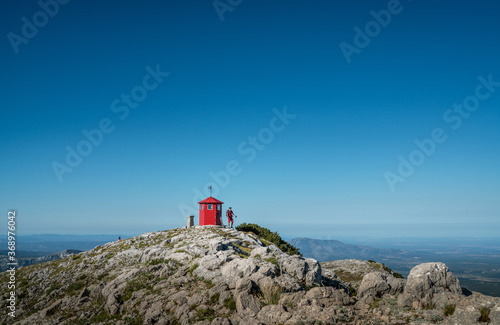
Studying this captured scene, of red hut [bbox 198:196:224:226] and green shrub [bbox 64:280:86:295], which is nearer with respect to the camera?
green shrub [bbox 64:280:86:295]

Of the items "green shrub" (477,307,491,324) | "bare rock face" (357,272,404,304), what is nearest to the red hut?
"bare rock face" (357,272,404,304)

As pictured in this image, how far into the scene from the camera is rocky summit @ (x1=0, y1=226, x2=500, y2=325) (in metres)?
18.1

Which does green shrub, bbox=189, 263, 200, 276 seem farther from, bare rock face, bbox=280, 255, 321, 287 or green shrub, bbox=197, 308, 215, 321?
bare rock face, bbox=280, 255, 321, 287

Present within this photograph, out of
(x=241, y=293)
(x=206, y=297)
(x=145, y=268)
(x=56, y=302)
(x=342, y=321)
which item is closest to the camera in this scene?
(x=342, y=321)

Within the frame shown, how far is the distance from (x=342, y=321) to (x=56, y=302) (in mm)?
25876

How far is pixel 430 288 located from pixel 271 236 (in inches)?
1193

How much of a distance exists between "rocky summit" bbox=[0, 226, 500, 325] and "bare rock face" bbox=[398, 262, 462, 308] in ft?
0.19

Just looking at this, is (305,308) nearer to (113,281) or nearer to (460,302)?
(460,302)

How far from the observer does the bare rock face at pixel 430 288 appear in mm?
18941

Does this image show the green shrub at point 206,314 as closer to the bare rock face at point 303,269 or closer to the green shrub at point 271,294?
the green shrub at point 271,294

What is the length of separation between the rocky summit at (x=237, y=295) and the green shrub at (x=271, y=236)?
40.4ft

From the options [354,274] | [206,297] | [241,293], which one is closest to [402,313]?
[241,293]

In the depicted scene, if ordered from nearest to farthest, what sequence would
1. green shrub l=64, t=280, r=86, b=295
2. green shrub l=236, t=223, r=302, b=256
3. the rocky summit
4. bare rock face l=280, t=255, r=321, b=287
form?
the rocky summit < bare rock face l=280, t=255, r=321, b=287 < green shrub l=64, t=280, r=86, b=295 < green shrub l=236, t=223, r=302, b=256

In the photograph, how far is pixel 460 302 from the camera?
708 inches
